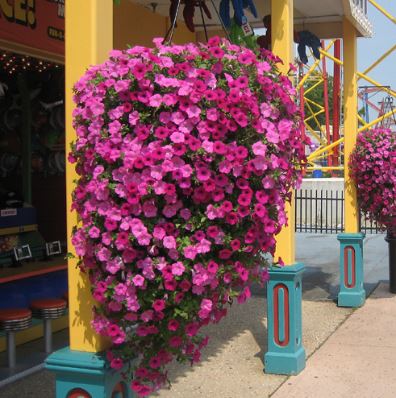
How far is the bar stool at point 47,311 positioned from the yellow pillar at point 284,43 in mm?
2009

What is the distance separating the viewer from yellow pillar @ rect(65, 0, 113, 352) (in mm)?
3229

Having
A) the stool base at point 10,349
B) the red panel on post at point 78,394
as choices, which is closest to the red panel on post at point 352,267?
the stool base at point 10,349

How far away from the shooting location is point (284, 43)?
5723 millimetres

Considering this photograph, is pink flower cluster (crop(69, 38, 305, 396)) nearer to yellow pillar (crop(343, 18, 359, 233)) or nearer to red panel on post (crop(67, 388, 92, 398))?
red panel on post (crop(67, 388, 92, 398))

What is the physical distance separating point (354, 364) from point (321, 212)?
A: 11577 mm

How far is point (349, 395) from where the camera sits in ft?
17.1

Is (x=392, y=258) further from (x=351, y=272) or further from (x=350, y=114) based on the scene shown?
(x=350, y=114)

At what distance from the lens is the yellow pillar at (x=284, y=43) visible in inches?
225

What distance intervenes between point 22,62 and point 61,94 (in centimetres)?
83

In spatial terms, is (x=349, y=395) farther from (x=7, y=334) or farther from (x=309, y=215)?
(x=309, y=215)

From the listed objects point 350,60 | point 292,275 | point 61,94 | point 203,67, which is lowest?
point 292,275

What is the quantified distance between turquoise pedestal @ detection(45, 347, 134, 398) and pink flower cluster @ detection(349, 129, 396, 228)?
587cm

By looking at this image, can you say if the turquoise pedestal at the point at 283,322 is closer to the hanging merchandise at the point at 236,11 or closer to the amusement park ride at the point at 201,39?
the amusement park ride at the point at 201,39

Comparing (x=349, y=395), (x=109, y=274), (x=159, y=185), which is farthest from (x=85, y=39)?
(x=349, y=395)
